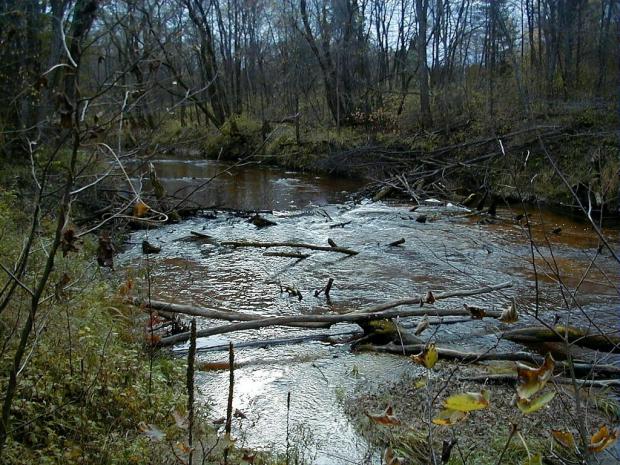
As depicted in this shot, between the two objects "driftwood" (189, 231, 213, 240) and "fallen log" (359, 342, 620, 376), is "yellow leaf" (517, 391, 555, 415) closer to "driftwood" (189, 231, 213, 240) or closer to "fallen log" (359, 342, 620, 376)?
"fallen log" (359, 342, 620, 376)

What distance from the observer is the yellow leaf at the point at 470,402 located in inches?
56.2

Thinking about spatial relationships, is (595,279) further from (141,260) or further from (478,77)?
(478,77)

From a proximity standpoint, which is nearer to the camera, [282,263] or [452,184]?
Result: [282,263]

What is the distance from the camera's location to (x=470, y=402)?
145 cm

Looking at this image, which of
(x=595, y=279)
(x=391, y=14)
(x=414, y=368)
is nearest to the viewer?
(x=414, y=368)

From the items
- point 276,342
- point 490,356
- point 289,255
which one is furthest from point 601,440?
point 289,255

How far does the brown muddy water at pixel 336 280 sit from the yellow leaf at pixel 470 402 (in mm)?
1414

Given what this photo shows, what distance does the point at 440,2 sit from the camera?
82.2 feet

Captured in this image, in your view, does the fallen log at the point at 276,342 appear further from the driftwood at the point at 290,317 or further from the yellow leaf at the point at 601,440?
the yellow leaf at the point at 601,440

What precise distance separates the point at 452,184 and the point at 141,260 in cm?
1099

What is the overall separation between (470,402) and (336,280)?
8.13 meters

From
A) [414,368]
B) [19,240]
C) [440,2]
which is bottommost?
[414,368]

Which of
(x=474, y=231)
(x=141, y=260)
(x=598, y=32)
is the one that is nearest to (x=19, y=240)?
(x=141, y=260)

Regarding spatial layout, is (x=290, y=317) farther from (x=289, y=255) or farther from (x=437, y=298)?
(x=289, y=255)
